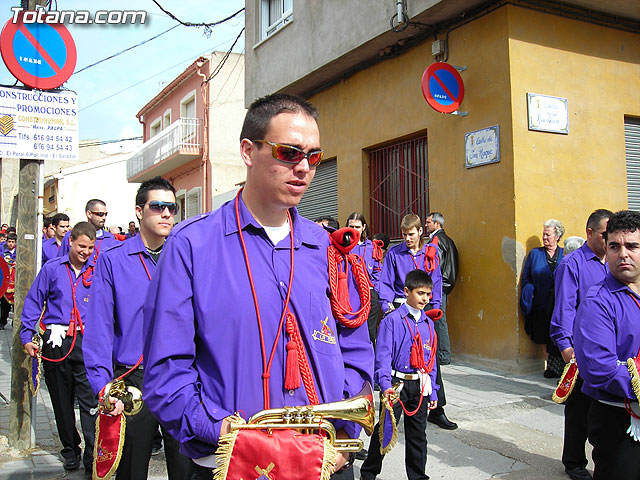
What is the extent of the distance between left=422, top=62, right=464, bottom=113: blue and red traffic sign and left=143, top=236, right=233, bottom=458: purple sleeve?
6993mm

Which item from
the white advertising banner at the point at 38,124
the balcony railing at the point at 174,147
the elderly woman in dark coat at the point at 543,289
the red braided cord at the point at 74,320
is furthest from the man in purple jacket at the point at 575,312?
the balcony railing at the point at 174,147

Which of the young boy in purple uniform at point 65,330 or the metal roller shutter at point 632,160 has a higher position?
the metal roller shutter at point 632,160

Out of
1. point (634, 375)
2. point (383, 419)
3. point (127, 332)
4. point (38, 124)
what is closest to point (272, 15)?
point (38, 124)

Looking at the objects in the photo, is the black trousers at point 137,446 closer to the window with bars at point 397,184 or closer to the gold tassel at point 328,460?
the gold tassel at point 328,460

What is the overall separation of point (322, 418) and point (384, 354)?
262 centimetres

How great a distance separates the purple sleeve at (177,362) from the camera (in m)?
1.84

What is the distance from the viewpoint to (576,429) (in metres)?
4.63

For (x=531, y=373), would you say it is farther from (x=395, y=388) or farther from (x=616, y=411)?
(x=616, y=411)

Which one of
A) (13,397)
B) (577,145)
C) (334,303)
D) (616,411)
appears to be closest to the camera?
(334,303)

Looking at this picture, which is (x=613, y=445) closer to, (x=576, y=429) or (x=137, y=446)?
(x=576, y=429)

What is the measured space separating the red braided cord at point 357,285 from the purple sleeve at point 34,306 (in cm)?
382

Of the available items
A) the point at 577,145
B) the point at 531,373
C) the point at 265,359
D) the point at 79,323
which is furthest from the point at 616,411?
the point at 577,145

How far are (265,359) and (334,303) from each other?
36 centimetres

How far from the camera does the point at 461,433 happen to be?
18.8 ft
